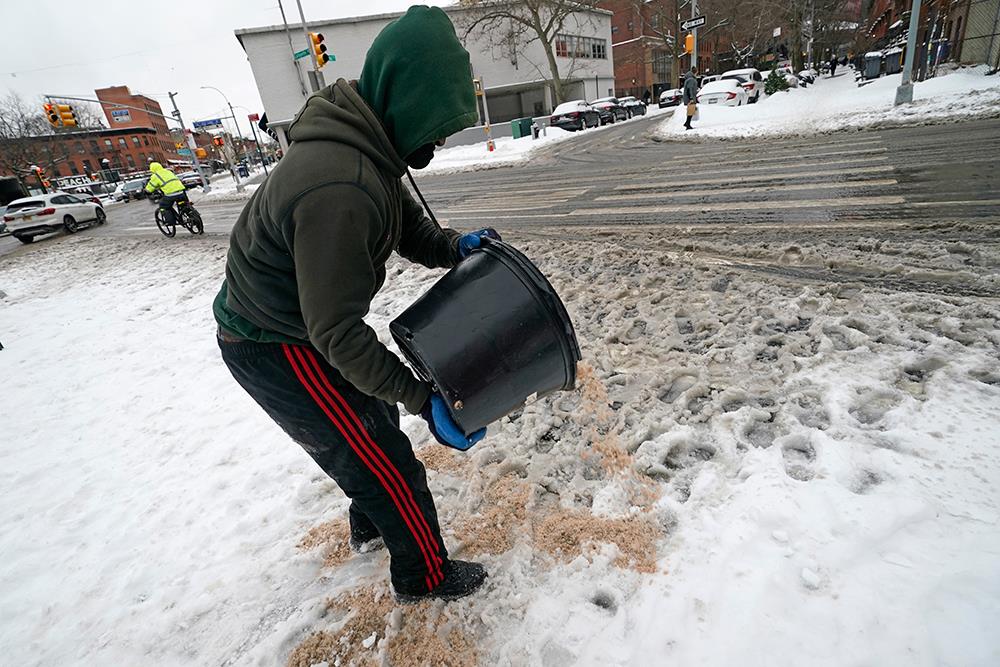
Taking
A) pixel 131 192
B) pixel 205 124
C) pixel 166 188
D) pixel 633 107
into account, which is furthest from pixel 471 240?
pixel 205 124

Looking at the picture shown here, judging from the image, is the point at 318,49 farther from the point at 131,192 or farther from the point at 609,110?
the point at 131,192

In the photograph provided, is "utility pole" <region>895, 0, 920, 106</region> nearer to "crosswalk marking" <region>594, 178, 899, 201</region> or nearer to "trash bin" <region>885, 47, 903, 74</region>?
"crosswalk marking" <region>594, 178, 899, 201</region>

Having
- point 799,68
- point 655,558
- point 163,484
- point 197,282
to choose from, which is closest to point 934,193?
point 655,558

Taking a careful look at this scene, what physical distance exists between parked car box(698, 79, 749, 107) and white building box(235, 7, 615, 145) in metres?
14.9

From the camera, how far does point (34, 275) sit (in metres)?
9.90

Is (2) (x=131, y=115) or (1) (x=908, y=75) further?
(2) (x=131, y=115)

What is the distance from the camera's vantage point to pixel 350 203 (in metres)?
1.23

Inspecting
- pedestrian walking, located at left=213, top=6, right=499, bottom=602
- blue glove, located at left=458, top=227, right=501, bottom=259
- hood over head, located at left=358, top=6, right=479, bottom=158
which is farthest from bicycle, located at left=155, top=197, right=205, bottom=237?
hood over head, located at left=358, top=6, right=479, bottom=158

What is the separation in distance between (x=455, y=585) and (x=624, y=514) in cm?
74

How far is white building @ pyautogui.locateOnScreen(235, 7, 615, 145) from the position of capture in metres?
35.4

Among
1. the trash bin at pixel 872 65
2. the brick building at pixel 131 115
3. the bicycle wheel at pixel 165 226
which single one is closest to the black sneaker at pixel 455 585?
the bicycle wheel at pixel 165 226

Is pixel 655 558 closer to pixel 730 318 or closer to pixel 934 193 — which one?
pixel 730 318

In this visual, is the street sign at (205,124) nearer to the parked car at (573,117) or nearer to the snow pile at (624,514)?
the parked car at (573,117)

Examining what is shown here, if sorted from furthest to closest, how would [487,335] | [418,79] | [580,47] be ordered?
[580,47] → [487,335] → [418,79]
